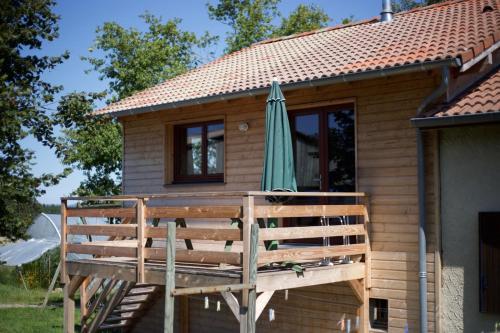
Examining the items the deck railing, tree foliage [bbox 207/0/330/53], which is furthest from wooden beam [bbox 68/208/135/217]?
tree foliage [bbox 207/0/330/53]

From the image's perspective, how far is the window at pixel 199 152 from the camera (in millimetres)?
11719

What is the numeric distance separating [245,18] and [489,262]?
977 inches

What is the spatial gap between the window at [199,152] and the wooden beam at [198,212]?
3031mm

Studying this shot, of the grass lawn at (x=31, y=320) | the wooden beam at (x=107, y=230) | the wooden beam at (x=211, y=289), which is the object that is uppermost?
the wooden beam at (x=107, y=230)

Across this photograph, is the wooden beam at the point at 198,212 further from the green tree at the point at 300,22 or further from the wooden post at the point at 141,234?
the green tree at the point at 300,22

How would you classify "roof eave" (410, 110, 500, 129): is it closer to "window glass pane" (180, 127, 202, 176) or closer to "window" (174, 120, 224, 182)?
"window" (174, 120, 224, 182)

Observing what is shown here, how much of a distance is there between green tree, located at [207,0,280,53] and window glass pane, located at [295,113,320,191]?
794 inches

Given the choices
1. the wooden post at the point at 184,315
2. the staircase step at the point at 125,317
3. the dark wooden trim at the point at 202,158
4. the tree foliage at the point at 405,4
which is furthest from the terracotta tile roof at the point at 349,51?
the tree foliage at the point at 405,4

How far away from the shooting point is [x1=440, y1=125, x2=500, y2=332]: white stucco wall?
327 inches

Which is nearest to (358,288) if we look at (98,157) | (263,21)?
(98,157)

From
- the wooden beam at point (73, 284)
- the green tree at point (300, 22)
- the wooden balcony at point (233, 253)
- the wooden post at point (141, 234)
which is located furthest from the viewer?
the green tree at point (300, 22)

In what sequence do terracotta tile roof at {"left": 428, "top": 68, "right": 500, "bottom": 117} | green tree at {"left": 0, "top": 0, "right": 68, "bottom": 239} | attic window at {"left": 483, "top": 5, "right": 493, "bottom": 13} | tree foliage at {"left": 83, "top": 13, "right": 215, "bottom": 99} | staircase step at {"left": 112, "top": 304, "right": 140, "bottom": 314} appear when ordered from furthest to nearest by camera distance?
tree foliage at {"left": 83, "top": 13, "right": 215, "bottom": 99}, green tree at {"left": 0, "top": 0, "right": 68, "bottom": 239}, staircase step at {"left": 112, "top": 304, "right": 140, "bottom": 314}, attic window at {"left": 483, "top": 5, "right": 493, "bottom": 13}, terracotta tile roof at {"left": 428, "top": 68, "right": 500, "bottom": 117}

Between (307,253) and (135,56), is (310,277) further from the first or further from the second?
(135,56)

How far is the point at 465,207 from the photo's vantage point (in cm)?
848
